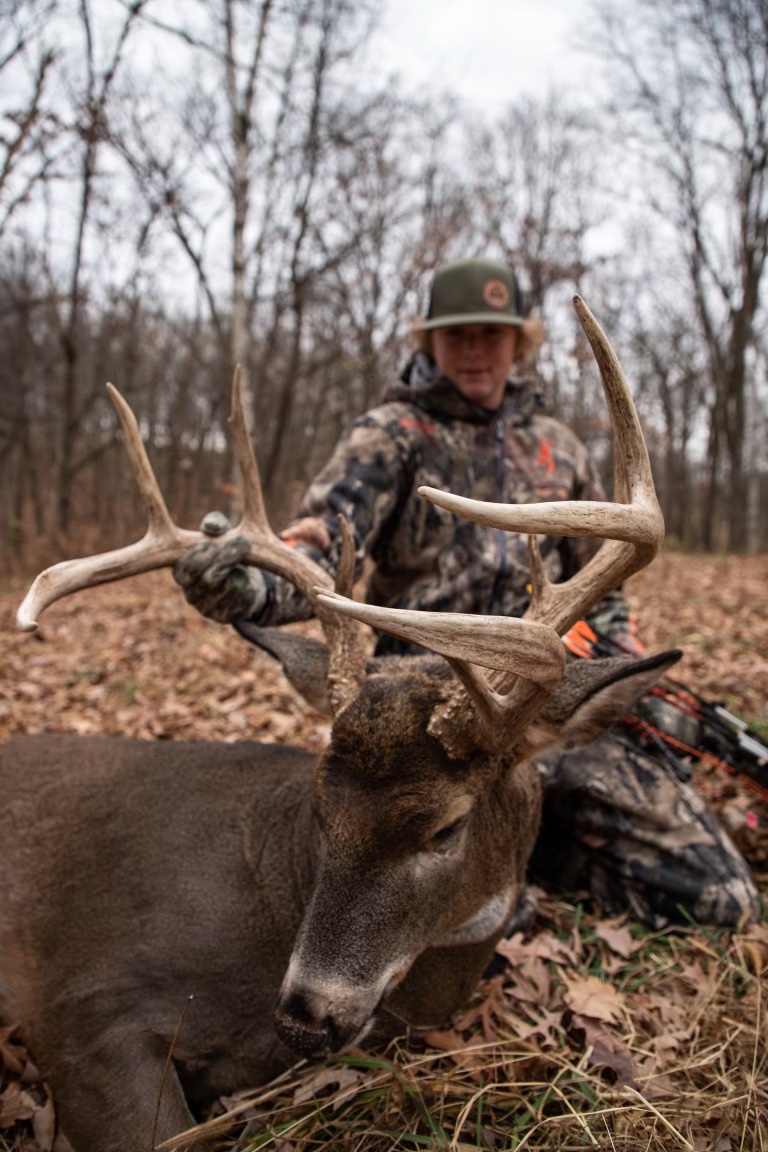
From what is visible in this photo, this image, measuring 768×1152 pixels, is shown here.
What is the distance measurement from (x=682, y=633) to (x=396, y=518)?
5.18m

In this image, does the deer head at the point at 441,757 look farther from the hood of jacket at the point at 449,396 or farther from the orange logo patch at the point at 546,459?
the orange logo patch at the point at 546,459

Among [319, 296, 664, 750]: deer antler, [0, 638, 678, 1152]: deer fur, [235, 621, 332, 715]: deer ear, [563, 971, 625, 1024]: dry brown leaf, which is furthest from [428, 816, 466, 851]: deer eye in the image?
[563, 971, 625, 1024]: dry brown leaf

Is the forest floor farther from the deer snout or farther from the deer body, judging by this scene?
the deer snout

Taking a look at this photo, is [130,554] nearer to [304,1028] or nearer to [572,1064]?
[304,1028]

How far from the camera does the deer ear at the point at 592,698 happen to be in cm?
246

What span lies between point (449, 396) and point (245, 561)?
1842 mm

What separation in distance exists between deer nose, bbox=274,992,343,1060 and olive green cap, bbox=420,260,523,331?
11.3 ft

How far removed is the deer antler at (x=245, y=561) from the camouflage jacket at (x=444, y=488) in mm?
780

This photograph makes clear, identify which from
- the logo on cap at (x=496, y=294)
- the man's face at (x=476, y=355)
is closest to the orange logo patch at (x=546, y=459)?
the man's face at (x=476, y=355)

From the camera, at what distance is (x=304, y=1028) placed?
2027 millimetres

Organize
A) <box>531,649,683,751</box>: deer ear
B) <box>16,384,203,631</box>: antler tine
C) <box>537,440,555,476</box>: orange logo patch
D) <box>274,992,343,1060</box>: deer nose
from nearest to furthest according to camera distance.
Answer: <box>274,992,343,1060</box>: deer nose
<box>531,649,683,751</box>: deer ear
<box>16,384,203,631</box>: antler tine
<box>537,440,555,476</box>: orange logo patch

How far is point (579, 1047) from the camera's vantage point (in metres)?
2.79

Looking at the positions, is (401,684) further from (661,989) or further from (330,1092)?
(661,989)

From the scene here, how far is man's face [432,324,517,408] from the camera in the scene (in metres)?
4.46
